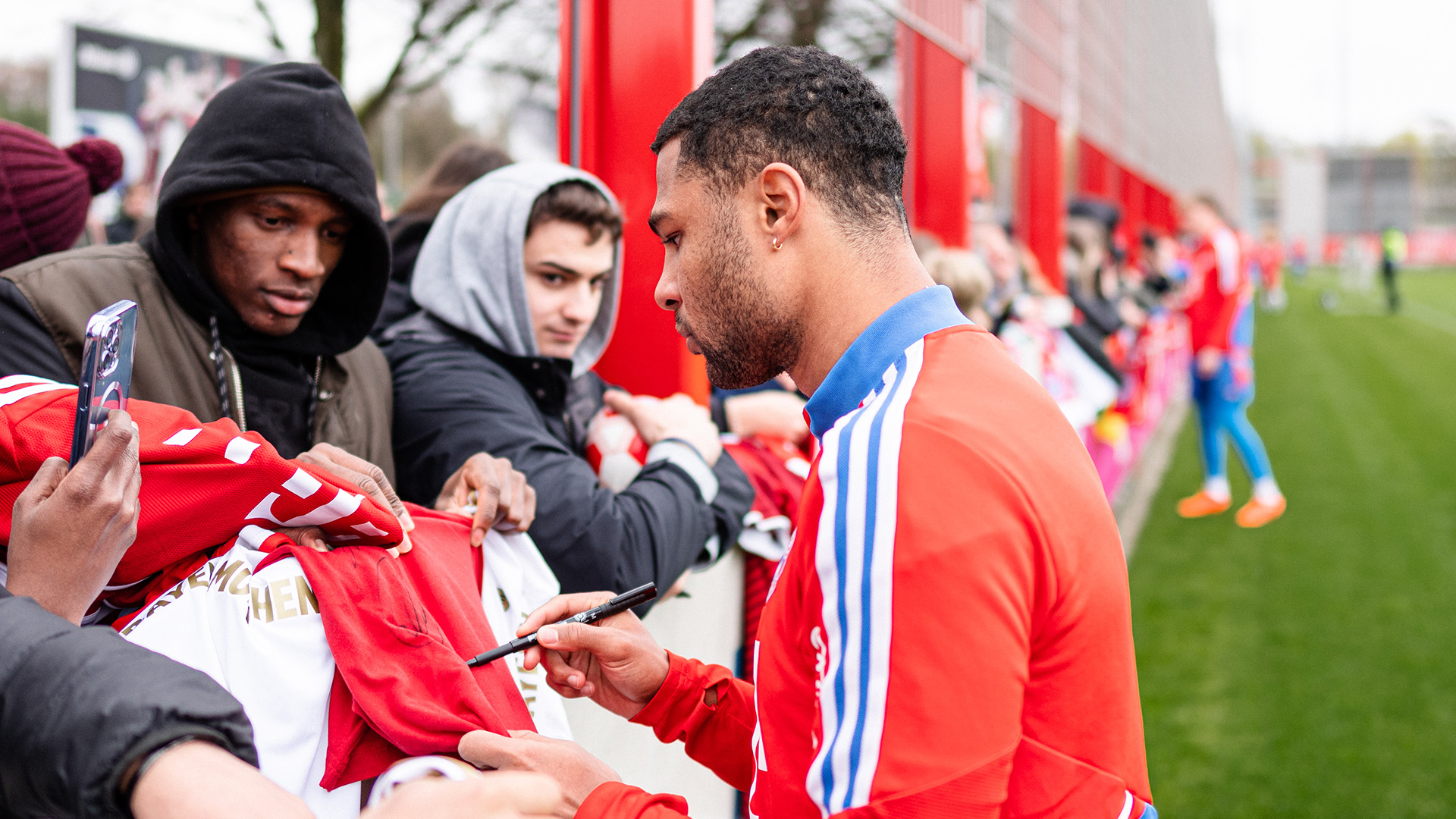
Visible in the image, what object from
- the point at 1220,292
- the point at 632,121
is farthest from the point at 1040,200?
the point at 632,121

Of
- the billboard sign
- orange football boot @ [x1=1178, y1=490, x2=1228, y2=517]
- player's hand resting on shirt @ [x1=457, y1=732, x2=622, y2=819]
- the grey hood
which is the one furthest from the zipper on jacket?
orange football boot @ [x1=1178, y1=490, x2=1228, y2=517]

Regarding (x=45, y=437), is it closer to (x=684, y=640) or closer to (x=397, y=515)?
(x=397, y=515)

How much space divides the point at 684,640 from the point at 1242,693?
3.86m

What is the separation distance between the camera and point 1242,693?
5406mm

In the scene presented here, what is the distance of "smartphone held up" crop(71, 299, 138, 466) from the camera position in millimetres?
1290

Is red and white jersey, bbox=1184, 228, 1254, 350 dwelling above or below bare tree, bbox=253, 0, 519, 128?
below

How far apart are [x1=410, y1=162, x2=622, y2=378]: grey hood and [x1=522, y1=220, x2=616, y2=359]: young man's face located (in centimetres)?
4

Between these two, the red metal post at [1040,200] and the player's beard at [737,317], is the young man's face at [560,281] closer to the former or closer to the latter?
the player's beard at [737,317]

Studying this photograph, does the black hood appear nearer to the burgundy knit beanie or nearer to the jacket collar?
the burgundy knit beanie

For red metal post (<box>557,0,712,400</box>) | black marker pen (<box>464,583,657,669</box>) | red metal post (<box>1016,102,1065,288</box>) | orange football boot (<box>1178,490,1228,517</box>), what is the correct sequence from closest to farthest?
black marker pen (<box>464,583,657,669</box>) < red metal post (<box>557,0,712,400</box>) < orange football boot (<box>1178,490,1228,517</box>) < red metal post (<box>1016,102,1065,288</box>)

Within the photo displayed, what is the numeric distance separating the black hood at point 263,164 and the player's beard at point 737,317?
94 centimetres

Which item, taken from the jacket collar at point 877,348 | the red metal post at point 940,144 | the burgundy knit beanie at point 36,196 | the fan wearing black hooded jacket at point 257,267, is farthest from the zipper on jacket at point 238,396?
the red metal post at point 940,144

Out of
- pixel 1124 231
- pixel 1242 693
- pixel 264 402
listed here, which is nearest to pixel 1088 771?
pixel 264 402

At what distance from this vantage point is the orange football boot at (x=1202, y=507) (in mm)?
9023
